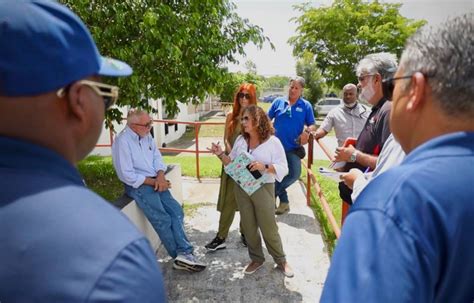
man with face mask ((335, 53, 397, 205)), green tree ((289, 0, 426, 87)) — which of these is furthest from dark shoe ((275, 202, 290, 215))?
green tree ((289, 0, 426, 87))

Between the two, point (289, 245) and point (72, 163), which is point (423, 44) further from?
point (289, 245)

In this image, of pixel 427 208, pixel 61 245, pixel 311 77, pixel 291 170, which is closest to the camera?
pixel 61 245

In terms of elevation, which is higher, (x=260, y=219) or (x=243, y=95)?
(x=243, y=95)

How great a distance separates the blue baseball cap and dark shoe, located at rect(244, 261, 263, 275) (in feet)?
10.5

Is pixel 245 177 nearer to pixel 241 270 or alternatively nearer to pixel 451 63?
pixel 241 270

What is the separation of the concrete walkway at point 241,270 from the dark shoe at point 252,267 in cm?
4

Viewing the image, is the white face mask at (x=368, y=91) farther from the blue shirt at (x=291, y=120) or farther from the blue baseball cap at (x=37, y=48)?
the blue baseball cap at (x=37, y=48)

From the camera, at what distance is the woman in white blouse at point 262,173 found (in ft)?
11.7

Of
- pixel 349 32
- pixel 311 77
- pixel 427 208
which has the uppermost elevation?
pixel 349 32

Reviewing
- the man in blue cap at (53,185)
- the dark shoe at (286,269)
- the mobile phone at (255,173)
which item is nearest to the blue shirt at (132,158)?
Answer: the mobile phone at (255,173)

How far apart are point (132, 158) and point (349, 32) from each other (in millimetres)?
22917

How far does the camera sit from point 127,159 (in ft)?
12.2

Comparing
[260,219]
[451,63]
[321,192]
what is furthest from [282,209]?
[451,63]

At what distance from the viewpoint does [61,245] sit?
0.72 m
